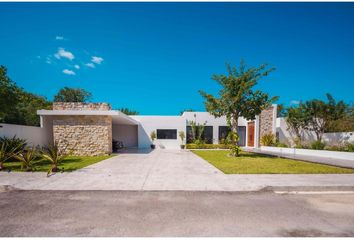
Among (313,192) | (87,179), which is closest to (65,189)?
(87,179)

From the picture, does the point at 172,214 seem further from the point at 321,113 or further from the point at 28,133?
the point at 321,113

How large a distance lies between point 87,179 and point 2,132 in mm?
8994

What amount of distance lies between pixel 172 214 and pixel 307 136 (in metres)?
20.4

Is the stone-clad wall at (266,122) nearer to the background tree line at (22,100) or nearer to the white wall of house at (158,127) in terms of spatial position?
the white wall of house at (158,127)

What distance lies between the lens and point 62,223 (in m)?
3.40

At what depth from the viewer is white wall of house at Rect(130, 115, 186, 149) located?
21114mm

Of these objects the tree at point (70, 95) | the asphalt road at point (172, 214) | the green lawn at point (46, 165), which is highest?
the tree at point (70, 95)

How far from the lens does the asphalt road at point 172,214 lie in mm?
3154

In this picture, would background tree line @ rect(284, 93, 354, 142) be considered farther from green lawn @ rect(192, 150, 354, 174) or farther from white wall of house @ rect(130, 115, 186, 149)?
white wall of house @ rect(130, 115, 186, 149)

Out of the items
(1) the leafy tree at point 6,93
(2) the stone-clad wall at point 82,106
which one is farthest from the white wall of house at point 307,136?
(1) the leafy tree at point 6,93

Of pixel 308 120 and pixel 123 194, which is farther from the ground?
pixel 308 120

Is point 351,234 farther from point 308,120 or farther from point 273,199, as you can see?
point 308,120

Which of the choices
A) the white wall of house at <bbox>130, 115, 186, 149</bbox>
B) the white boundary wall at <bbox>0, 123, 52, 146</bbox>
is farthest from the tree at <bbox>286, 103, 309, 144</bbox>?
the white boundary wall at <bbox>0, 123, 52, 146</bbox>

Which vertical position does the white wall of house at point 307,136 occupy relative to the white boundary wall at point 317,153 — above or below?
above
